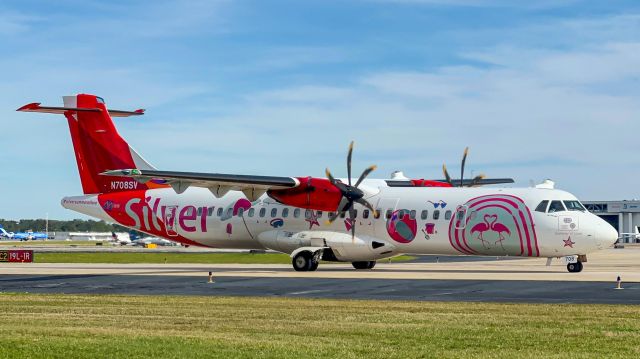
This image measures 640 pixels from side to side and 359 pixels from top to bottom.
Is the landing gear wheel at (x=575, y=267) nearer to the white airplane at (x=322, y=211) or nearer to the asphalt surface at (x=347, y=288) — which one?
the white airplane at (x=322, y=211)

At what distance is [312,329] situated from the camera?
17766 millimetres

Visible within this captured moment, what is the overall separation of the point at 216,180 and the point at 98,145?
10.1m

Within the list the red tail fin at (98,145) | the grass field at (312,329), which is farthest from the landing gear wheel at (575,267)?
the red tail fin at (98,145)

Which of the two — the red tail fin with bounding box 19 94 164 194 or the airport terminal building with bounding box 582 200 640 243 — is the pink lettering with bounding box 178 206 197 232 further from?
the airport terminal building with bounding box 582 200 640 243

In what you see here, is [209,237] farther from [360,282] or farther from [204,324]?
[204,324]

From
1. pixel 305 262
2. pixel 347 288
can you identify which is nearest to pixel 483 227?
pixel 305 262

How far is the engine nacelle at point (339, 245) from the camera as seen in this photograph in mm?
41781

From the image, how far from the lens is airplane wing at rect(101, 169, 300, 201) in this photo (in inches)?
1537

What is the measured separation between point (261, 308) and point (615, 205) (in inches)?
5257

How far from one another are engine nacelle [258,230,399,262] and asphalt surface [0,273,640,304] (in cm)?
665

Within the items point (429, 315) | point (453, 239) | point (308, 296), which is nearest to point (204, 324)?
point (429, 315)

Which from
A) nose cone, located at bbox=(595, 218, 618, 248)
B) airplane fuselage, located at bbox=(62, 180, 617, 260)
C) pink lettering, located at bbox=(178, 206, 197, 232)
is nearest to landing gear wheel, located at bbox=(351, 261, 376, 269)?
airplane fuselage, located at bbox=(62, 180, 617, 260)

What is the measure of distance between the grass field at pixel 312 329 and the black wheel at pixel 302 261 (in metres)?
17.3

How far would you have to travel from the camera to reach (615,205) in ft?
482
